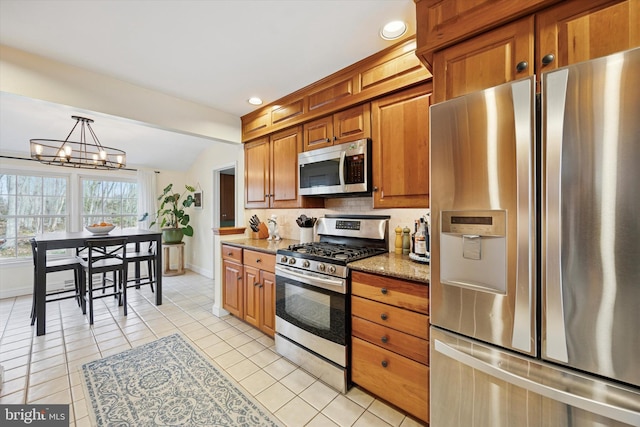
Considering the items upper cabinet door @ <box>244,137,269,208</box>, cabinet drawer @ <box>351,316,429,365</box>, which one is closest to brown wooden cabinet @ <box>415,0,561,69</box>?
cabinet drawer @ <box>351,316,429,365</box>

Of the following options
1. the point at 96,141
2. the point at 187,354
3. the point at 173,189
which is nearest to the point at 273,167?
the point at 187,354

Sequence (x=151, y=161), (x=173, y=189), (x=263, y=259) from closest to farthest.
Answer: (x=263, y=259), (x=151, y=161), (x=173, y=189)

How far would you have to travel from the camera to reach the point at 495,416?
1065 mm

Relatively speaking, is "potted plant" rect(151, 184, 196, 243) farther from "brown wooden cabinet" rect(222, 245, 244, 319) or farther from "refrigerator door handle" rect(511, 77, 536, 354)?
"refrigerator door handle" rect(511, 77, 536, 354)

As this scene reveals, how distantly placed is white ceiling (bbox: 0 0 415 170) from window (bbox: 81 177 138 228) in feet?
9.96

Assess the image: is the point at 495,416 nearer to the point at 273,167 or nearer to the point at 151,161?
the point at 273,167

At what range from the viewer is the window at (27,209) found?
12.1 feet

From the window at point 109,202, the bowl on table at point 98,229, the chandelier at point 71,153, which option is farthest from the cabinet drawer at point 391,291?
the window at point 109,202

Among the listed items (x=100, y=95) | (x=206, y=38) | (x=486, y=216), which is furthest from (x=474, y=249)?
(x=100, y=95)

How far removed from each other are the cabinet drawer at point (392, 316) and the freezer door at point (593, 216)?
0.53 m

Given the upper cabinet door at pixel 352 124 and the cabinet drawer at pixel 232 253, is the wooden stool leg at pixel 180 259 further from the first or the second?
the upper cabinet door at pixel 352 124

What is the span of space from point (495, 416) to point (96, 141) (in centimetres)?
533
